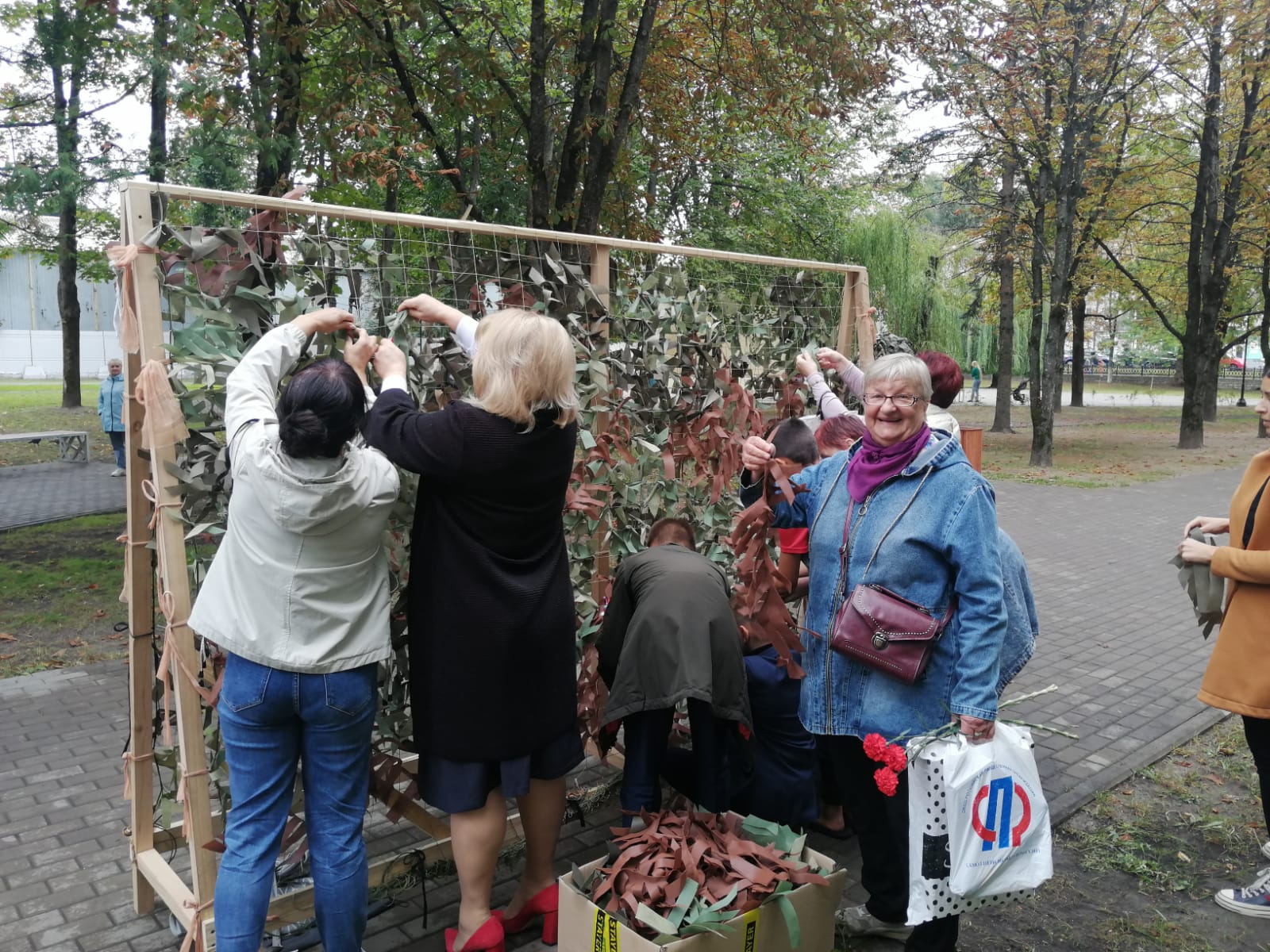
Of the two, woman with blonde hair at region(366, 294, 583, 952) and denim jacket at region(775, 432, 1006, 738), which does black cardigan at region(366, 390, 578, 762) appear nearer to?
woman with blonde hair at region(366, 294, 583, 952)

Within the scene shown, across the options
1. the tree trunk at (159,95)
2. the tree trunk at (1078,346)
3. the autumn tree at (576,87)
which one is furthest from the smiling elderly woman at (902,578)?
the tree trunk at (1078,346)

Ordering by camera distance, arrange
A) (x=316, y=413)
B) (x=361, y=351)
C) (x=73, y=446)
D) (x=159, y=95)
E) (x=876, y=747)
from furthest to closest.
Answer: (x=73, y=446), (x=159, y=95), (x=361, y=351), (x=876, y=747), (x=316, y=413)

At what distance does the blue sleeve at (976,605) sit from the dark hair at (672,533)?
3.74 feet

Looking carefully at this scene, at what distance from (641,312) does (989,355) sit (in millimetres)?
40480

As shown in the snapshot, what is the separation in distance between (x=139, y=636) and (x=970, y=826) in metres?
2.43

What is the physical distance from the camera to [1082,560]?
9461 millimetres

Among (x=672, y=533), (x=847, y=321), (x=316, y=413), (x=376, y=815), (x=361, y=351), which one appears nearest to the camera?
(x=316, y=413)

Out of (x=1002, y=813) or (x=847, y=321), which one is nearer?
(x=1002, y=813)

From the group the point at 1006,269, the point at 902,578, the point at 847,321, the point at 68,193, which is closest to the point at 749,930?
the point at 902,578

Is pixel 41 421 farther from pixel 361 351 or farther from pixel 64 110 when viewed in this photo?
pixel 361 351

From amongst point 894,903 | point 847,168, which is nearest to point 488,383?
point 894,903

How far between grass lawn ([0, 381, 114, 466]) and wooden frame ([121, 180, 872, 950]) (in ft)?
47.0

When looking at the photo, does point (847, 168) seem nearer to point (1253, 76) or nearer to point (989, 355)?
point (1253, 76)

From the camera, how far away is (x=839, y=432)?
3715mm
